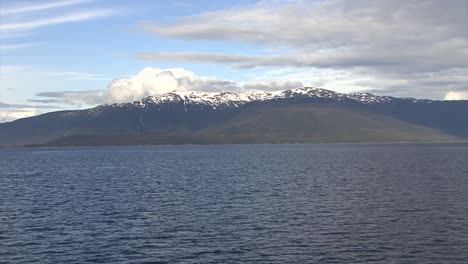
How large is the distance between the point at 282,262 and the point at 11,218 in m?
39.0

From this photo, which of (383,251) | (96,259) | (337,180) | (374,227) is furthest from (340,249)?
(337,180)

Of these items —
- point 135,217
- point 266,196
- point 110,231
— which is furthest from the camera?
point 266,196

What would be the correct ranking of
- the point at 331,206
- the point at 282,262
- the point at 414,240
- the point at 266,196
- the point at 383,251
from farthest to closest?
the point at 266,196 → the point at 331,206 → the point at 414,240 → the point at 383,251 → the point at 282,262

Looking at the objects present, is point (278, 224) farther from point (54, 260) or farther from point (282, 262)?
point (54, 260)

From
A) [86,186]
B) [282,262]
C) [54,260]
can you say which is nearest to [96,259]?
[54,260]

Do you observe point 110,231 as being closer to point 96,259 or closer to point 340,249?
point 96,259

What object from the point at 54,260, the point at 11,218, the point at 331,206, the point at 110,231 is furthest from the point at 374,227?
the point at 11,218

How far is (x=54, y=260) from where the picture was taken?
156 feet

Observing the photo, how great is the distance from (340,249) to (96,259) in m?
21.6

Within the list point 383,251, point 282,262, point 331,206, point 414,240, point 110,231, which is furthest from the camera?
point 331,206

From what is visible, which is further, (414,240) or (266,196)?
(266,196)

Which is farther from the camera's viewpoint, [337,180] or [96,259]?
[337,180]

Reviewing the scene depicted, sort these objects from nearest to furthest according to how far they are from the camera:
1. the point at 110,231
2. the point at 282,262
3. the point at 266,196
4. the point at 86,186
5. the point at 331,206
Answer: the point at 282,262 → the point at 110,231 → the point at 331,206 → the point at 266,196 → the point at 86,186

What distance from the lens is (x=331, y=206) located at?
248ft
